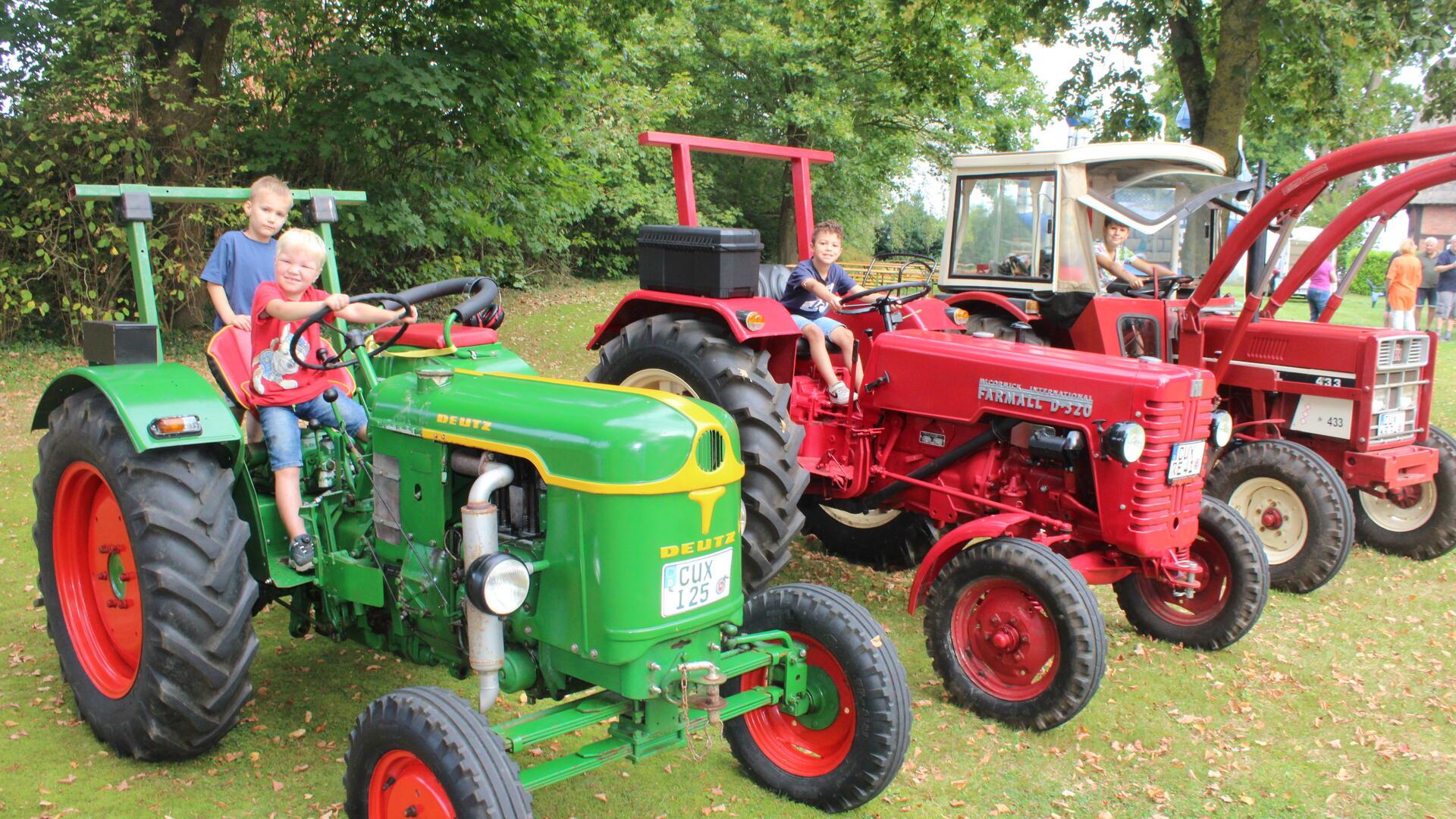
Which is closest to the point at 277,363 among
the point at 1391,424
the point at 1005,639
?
the point at 1005,639

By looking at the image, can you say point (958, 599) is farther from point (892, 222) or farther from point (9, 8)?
point (892, 222)

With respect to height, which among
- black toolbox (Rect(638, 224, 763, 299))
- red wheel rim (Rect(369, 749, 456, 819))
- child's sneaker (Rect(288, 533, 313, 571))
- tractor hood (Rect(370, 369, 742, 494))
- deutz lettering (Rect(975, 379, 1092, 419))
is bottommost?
red wheel rim (Rect(369, 749, 456, 819))

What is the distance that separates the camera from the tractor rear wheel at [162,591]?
3057mm

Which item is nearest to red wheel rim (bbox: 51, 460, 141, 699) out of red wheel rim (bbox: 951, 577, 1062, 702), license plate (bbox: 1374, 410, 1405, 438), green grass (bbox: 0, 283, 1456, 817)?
green grass (bbox: 0, 283, 1456, 817)

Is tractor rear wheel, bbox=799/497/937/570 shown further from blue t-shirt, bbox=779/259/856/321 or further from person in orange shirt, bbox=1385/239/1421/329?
person in orange shirt, bbox=1385/239/1421/329

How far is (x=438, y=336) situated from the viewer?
393cm

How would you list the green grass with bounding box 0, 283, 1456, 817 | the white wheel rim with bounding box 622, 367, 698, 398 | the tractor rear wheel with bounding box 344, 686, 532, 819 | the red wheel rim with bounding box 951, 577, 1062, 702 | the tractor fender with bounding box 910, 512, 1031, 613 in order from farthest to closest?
1. the white wheel rim with bounding box 622, 367, 698, 398
2. the tractor fender with bounding box 910, 512, 1031, 613
3. the red wheel rim with bounding box 951, 577, 1062, 702
4. the green grass with bounding box 0, 283, 1456, 817
5. the tractor rear wheel with bounding box 344, 686, 532, 819

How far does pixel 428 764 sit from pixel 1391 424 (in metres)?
5.41

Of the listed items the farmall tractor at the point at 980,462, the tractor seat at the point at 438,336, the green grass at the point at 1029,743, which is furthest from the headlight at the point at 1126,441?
the tractor seat at the point at 438,336

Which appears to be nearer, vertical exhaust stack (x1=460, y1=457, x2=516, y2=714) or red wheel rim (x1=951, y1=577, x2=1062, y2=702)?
vertical exhaust stack (x1=460, y1=457, x2=516, y2=714)

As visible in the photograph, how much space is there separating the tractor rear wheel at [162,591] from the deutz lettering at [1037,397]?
2801mm

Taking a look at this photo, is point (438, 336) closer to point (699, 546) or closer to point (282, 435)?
point (282, 435)

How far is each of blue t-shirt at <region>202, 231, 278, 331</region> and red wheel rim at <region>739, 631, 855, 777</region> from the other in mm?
2279

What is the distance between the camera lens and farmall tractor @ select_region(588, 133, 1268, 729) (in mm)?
3814
